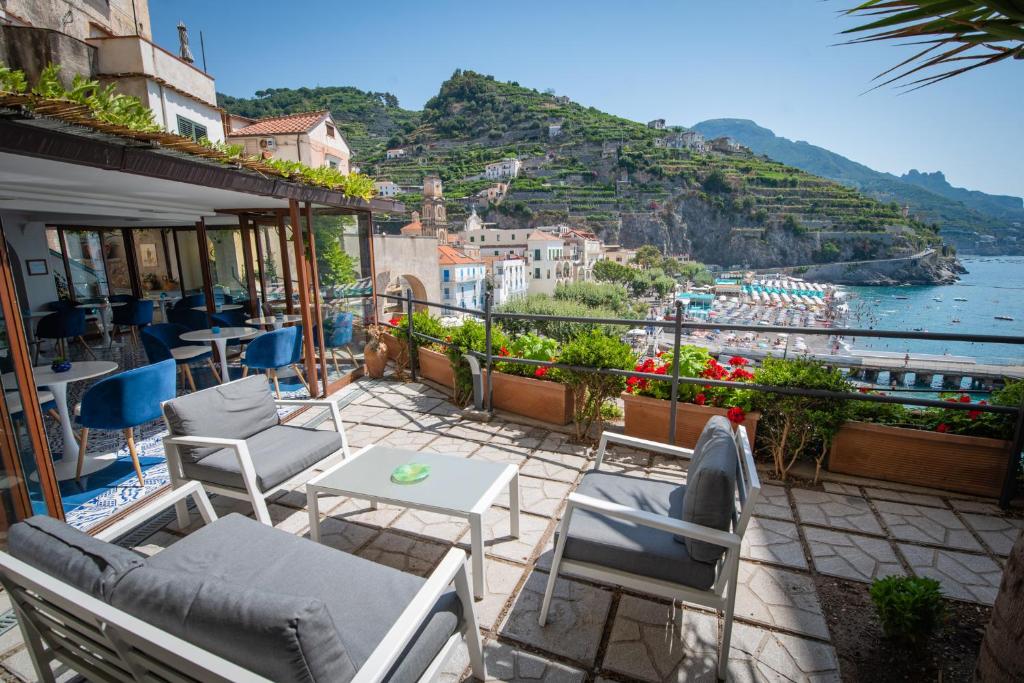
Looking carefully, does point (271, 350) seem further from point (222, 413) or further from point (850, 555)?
point (850, 555)

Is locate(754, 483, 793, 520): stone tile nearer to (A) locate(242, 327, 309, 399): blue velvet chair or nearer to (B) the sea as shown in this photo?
(A) locate(242, 327, 309, 399): blue velvet chair

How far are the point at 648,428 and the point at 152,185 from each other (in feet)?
14.0

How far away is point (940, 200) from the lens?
113 m

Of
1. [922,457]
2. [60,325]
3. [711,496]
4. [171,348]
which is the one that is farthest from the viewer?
[60,325]

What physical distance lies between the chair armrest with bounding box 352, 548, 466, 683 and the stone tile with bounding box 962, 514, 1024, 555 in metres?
2.70

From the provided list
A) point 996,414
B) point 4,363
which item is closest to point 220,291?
point 4,363

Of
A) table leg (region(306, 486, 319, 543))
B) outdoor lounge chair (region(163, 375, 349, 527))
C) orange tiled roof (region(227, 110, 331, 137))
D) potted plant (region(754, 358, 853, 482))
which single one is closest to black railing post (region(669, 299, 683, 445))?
potted plant (region(754, 358, 853, 482))

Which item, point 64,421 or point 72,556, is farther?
point 64,421

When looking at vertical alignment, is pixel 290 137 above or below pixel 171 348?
above

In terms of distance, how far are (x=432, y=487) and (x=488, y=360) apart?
73.3 inches

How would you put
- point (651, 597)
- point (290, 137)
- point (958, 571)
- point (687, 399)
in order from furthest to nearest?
point (290, 137) < point (687, 399) < point (958, 571) < point (651, 597)

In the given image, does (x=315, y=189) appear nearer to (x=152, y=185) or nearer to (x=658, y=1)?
(x=152, y=185)

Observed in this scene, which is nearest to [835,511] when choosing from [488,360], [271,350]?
[488,360]

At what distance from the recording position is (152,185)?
3723 millimetres
